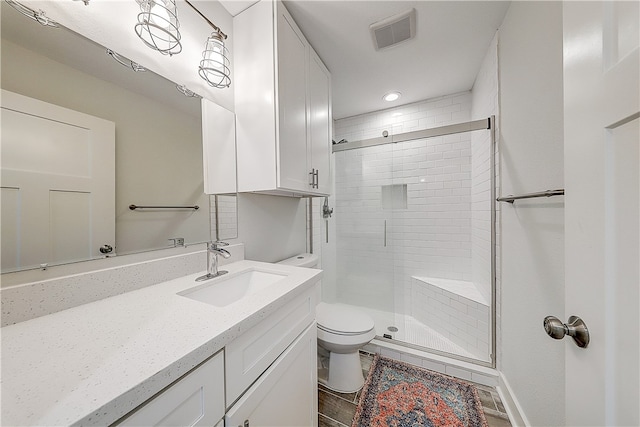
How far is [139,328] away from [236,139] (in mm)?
1061

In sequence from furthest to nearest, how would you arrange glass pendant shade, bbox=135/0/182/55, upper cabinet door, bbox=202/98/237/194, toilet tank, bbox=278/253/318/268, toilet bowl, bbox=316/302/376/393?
1. toilet tank, bbox=278/253/318/268
2. toilet bowl, bbox=316/302/376/393
3. upper cabinet door, bbox=202/98/237/194
4. glass pendant shade, bbox=135/0/182/55

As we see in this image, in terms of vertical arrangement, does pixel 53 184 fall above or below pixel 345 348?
above

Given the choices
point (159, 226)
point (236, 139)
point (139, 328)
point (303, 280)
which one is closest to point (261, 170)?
point (236, 139)

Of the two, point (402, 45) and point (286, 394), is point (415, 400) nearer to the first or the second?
point (286, 394)

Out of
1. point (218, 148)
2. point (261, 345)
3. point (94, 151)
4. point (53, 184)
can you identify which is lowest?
point (261, 345)

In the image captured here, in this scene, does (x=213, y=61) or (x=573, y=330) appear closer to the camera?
(x=573, y=330)

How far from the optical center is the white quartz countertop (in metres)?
0.36

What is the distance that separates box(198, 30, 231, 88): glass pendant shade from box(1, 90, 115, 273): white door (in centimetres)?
56

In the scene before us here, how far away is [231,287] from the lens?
42.0 inches

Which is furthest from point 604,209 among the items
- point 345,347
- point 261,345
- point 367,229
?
point 367,229

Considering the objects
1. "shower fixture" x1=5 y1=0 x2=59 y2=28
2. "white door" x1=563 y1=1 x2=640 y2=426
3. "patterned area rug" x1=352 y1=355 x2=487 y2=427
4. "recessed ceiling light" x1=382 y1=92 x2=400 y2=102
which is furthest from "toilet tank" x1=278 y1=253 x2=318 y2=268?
"recessed ceiling light" x1=382 y1=92 x2=400 y2=102

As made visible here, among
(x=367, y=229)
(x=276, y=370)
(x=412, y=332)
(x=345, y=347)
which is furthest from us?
(x=367, y=229)

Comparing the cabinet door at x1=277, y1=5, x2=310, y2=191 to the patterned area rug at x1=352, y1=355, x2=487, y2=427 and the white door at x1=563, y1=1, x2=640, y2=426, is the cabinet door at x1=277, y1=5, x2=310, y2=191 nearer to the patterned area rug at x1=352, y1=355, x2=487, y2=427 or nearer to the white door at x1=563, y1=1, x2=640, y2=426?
the white door at x1=563, y1=1, x2=640, y2=426

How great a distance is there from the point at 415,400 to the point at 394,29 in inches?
95.2
